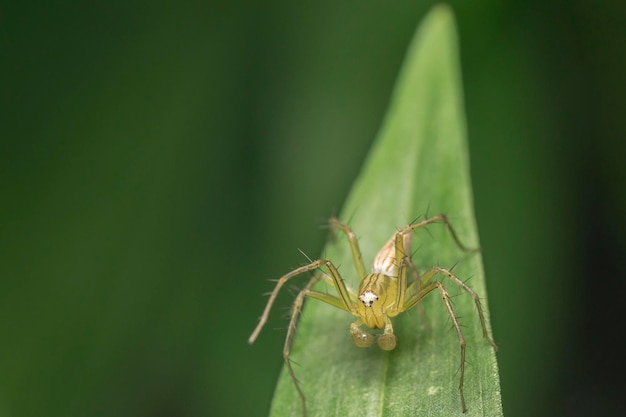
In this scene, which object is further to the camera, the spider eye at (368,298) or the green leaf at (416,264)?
the spider eye at (368,298)

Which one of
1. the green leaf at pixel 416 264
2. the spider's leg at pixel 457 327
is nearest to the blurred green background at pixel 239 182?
the green leaf at pixel 416 264

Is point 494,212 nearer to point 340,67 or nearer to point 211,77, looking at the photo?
point 340,67

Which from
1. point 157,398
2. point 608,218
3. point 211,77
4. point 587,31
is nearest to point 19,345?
point 157,398

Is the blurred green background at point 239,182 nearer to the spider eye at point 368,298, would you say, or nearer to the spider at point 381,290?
the spider at point 381,290

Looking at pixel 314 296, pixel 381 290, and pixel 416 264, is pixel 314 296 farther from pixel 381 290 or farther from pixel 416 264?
pixel 416 264

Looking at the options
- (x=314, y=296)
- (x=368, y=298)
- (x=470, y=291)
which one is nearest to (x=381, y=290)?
(x=368, y=298)

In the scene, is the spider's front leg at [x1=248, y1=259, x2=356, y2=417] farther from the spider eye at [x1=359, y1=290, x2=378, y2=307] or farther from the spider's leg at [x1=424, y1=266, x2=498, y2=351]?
the spider's leg at [x1=424, y1=266, x2=498, y2=351]

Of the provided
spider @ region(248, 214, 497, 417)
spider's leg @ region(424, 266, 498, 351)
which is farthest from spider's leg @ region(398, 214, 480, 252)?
spider's leg @ region(424, 266, 498, 351)
